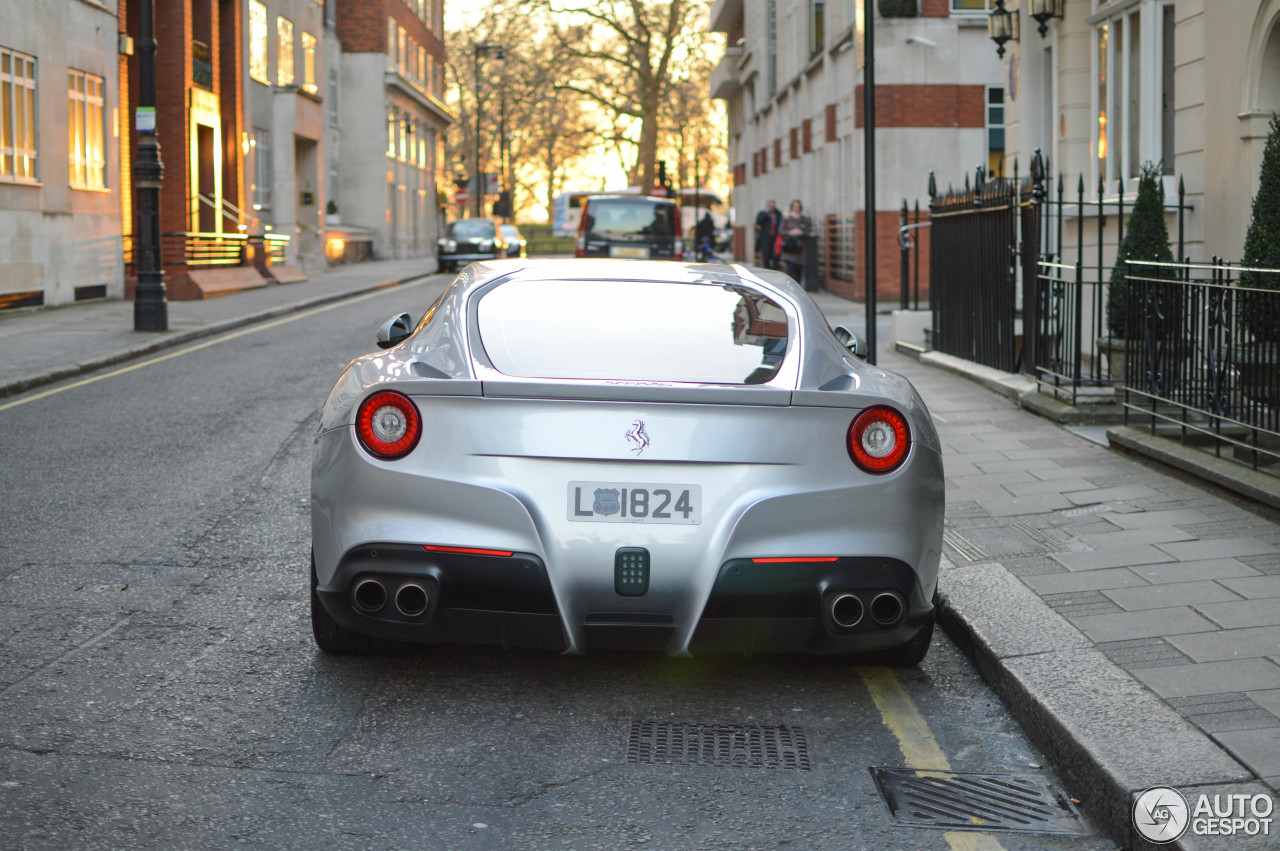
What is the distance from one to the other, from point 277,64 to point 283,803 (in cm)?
3898

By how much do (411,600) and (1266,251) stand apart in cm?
548

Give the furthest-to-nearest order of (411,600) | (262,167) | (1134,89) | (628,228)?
(262,167)
(628,228)
(1134,89)
(411,600)

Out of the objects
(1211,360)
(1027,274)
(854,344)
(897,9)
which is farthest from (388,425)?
(897,9)

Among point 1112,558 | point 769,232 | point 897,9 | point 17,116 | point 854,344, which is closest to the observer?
point 854,344

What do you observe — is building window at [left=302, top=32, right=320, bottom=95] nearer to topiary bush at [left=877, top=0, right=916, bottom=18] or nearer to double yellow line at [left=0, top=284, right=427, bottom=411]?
double yellow line at [left=0, top=284, right=427, bottom=411]

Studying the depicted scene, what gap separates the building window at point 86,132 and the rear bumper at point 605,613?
2204cm

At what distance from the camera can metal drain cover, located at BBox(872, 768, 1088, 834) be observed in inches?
146

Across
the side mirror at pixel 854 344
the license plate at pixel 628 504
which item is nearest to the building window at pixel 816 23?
the side mirror at pixel 854 344

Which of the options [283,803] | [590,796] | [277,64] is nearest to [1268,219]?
[590,796]

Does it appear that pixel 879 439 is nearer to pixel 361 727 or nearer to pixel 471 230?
pixel 361 727

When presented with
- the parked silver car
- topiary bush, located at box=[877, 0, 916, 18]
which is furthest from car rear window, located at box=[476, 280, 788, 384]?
topiary bush, located at box=[877, 0, 916, 18]

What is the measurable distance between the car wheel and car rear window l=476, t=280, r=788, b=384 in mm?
1085

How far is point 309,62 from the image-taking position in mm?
44188

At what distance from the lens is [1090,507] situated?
286 inches
